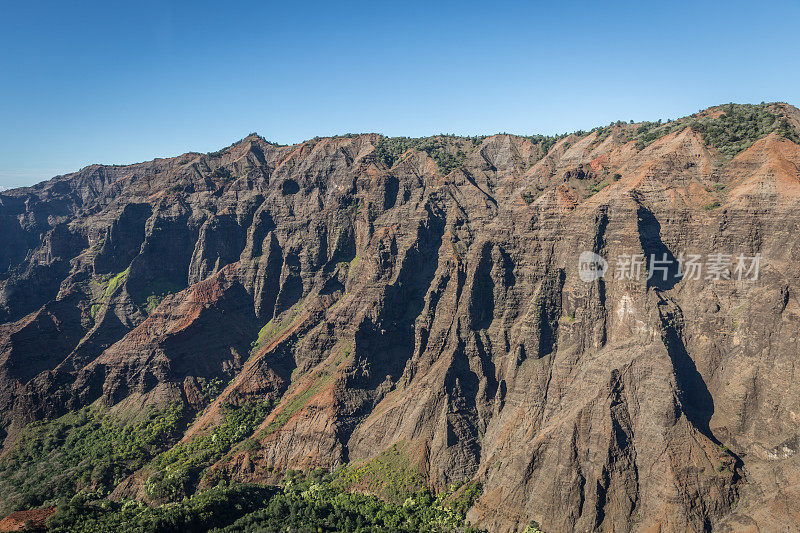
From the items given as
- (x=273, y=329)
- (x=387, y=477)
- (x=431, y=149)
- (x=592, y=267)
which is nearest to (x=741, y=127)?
(x=592, y=267)

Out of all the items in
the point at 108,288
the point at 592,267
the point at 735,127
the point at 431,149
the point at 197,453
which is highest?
the point at 431,149

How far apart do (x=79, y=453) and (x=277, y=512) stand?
57426 mm

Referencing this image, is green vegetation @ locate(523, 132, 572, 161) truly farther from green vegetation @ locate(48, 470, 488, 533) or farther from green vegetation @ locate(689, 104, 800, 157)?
green vegetation @ locate(48, 470, 488, 533)

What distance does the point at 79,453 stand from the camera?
326ft

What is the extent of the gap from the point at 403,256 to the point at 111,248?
361 ft

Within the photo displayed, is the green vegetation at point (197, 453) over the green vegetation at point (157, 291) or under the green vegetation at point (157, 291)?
under

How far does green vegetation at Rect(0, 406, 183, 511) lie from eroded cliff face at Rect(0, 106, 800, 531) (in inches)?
203

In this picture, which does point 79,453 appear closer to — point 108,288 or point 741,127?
point 108,288

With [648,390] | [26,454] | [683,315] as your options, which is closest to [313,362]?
[26,454]

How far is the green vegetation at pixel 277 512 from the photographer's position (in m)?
66.8

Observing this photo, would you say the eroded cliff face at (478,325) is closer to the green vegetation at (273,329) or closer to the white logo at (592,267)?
the green vegetation at (273,329)

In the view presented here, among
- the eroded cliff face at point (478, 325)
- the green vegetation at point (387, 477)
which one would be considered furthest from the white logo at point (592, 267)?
the green vegetation at point (387, 477)

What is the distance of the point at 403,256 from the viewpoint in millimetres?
116125

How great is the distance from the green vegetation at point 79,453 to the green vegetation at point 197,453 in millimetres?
6355
